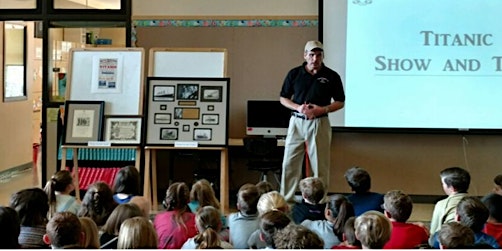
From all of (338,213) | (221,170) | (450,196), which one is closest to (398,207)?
(338,213)

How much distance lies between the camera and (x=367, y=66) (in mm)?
6297

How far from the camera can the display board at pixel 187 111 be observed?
5938 mm

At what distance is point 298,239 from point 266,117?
4.01 meters

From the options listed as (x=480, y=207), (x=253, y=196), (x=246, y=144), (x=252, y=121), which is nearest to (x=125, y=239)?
(x=253, y=196)

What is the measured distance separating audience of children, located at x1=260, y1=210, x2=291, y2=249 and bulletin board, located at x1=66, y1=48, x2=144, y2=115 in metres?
3.43

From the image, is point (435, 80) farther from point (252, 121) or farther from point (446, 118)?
point (252, 121)

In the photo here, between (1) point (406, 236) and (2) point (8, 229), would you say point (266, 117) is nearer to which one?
(1) point (406, 236)

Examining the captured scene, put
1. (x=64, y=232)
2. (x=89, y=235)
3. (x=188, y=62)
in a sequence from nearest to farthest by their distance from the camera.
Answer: (x=64, y=232), (x=89, y=235), (x=188, y=62)

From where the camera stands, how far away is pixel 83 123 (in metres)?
6.03

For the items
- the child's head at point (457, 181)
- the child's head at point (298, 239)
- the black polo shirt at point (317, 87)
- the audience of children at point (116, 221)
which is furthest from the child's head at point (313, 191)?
the black polo shirt at point (317, 87)

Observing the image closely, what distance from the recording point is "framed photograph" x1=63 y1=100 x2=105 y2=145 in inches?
236

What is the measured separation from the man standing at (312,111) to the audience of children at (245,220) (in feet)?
6.19

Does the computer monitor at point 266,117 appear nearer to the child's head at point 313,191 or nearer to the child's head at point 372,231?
the child's head at point 313,191

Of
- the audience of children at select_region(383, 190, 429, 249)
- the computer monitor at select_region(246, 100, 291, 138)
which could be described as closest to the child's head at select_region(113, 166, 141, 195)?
the audience of children at select_region(383, 190, 429, 249)
